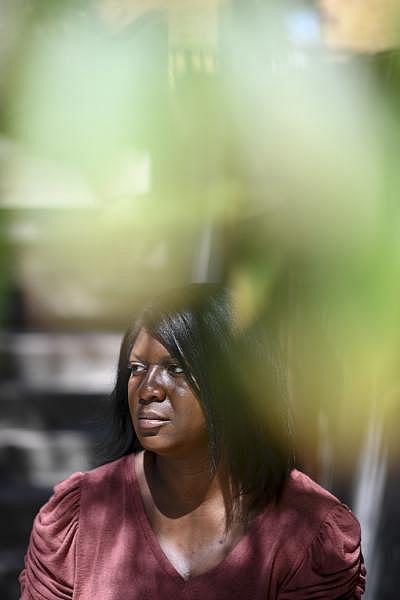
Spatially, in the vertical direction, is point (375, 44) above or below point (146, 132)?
above

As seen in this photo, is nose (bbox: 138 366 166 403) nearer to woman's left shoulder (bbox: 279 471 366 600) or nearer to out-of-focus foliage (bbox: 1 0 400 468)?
woman's left shoulder (bbox: 279 471 366 600)

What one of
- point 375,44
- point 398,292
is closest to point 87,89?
point 375,44

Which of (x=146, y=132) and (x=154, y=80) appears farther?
(x=146, y=132)

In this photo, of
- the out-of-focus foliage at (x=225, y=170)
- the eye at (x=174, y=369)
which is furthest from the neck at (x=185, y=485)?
the out-of-focus foliage at (x=225, y=170)

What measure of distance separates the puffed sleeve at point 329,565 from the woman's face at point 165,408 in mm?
378

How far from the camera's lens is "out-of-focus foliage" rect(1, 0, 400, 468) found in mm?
3744

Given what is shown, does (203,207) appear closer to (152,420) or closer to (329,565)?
(152,420)

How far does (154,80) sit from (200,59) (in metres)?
0.26

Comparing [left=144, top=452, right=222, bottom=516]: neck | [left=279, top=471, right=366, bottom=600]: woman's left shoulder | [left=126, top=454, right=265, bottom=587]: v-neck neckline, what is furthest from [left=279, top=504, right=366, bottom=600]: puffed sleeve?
[left=144, top=452, right=222, bottom=516]: neck

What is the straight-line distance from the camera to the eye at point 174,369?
86.5 inches

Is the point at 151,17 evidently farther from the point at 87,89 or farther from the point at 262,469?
the point at 262,469

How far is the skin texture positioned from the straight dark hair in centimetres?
3

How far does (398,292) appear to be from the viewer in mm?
3697

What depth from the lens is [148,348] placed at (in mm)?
2223
